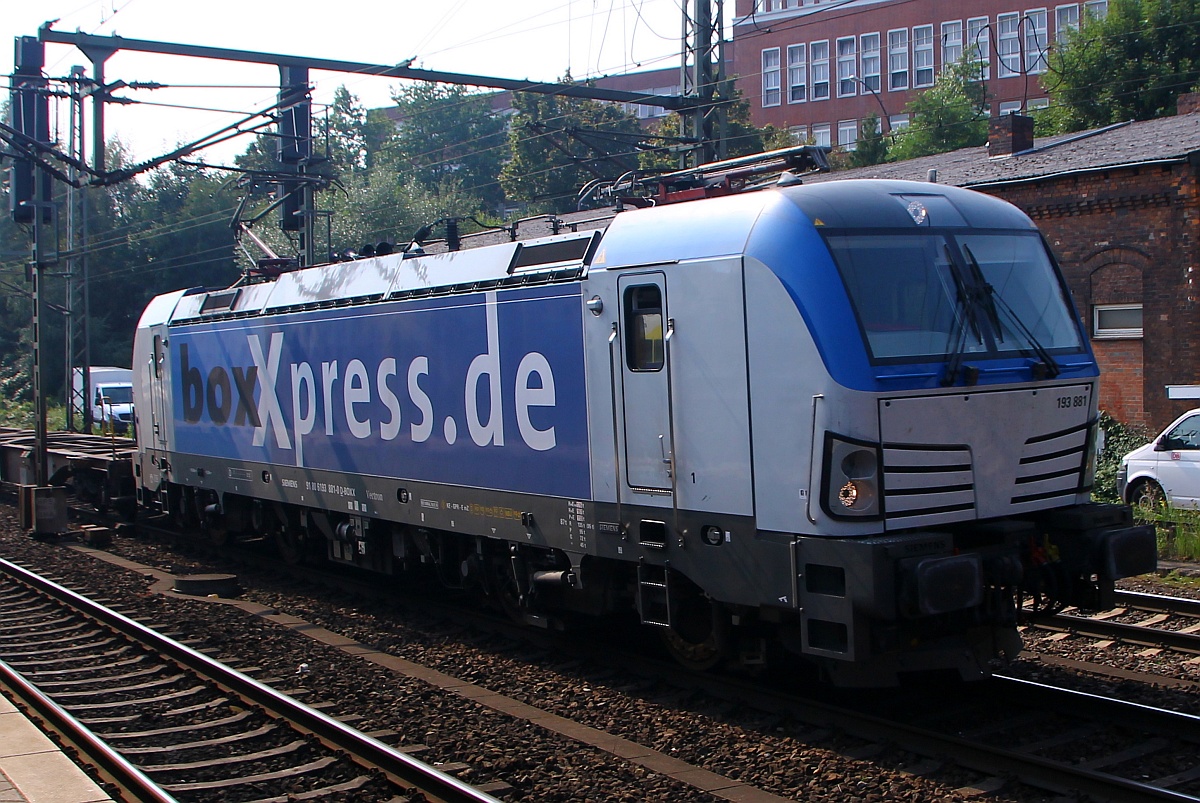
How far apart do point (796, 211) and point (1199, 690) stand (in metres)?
4.20

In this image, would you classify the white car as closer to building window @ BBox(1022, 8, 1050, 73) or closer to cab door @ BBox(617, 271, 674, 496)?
cab door @ BBox(617, 271, 674, 496)

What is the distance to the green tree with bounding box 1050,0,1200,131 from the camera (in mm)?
36906

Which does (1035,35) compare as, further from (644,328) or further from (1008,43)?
(644,328)

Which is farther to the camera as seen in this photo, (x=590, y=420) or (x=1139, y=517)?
(x=1139, y=517)

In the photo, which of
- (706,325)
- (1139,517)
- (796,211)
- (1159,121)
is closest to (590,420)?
(706,325)

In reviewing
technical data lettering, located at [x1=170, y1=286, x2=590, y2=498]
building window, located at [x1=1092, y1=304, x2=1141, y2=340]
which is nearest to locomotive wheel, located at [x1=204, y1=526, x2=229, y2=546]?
technical data lettering, located at [x1=170, y1=286, x2=590, y2=498]

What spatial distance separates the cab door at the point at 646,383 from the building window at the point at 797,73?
53.7 metres

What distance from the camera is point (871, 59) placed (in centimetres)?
5697

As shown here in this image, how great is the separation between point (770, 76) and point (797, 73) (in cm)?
145

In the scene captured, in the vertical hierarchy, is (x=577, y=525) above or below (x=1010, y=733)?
above

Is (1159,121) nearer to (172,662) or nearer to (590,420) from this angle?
(590,420)

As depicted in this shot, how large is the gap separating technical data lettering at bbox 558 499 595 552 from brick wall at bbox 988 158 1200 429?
44.9ft

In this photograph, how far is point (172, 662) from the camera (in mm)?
9992

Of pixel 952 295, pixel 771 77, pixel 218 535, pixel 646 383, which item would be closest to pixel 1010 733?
pixel 952 295
